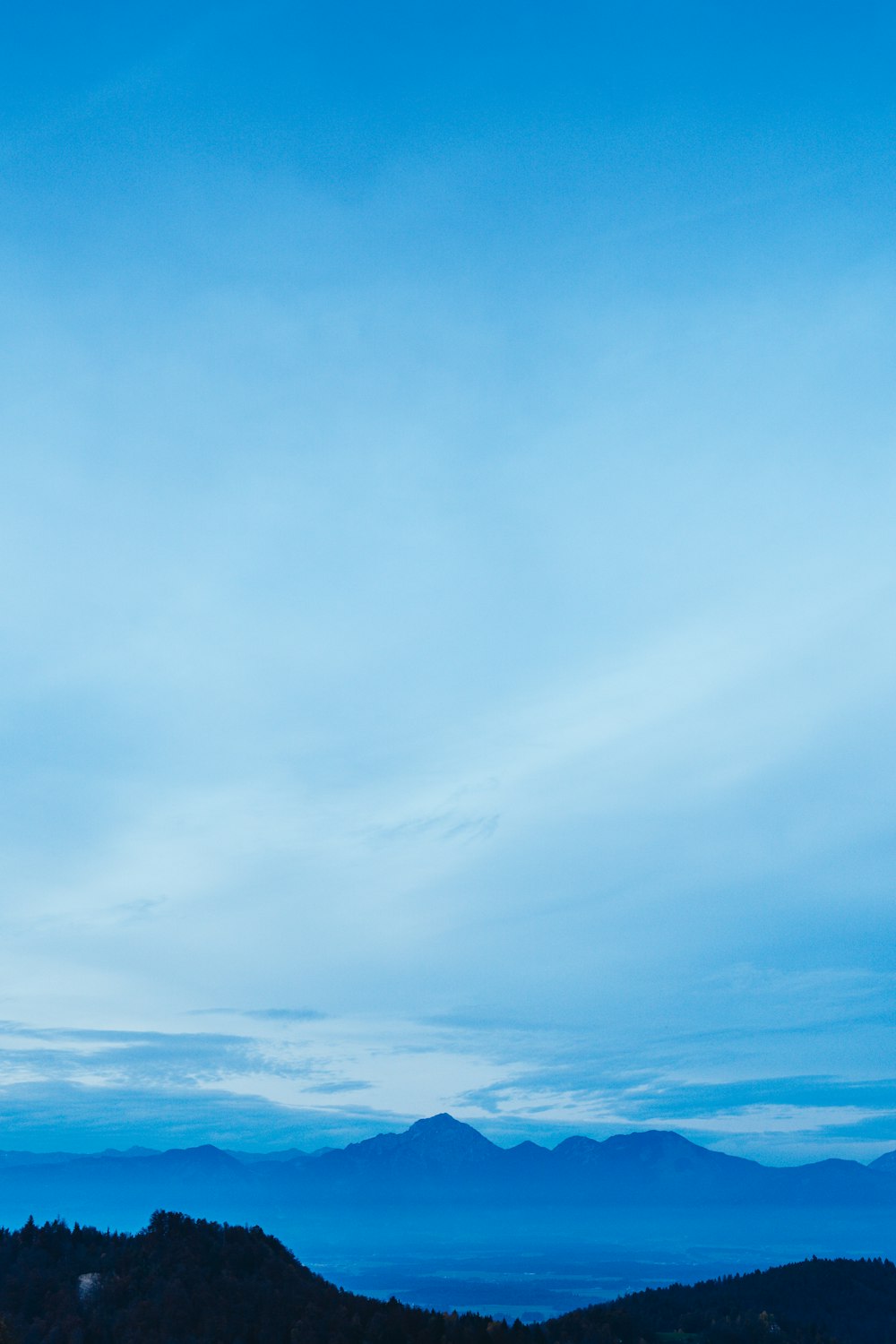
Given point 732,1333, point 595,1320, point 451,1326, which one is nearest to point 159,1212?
point 451,1326

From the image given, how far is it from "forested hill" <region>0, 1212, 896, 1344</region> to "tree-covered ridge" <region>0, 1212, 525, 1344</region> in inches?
7.9

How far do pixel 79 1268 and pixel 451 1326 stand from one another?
5844 centimetres

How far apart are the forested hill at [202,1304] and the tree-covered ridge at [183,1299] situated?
200mm

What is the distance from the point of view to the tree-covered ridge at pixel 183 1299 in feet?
479

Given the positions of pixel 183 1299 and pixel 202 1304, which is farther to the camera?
pixel 202 1304

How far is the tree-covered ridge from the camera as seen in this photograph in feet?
479

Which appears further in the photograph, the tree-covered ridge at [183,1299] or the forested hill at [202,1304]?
the forested hill at [202,1304]

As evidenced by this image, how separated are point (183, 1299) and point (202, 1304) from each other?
2.88 m

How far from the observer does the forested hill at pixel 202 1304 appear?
146625 mm

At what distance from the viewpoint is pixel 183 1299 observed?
152500 mm

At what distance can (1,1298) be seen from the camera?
507 feet

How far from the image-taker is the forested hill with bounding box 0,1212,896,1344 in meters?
147

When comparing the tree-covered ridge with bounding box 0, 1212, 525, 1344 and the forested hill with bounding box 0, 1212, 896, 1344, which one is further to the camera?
the forested hill with bounding box 0, 1212, 896, 1344

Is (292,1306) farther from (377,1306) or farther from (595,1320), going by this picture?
(595,1320)
